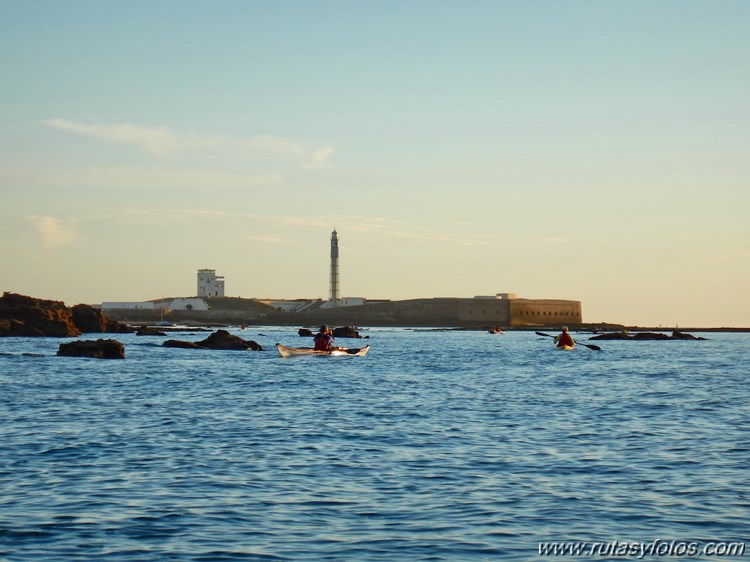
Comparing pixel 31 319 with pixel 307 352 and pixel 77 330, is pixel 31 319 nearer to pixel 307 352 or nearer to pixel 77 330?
pixel 77 330

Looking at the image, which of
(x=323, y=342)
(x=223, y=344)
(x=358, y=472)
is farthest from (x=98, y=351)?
(x=358, y=472)

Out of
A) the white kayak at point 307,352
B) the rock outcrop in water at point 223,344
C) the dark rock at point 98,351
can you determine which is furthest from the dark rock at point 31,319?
the white kayak at point 307,352

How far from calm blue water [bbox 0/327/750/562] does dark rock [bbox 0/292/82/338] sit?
78.4m

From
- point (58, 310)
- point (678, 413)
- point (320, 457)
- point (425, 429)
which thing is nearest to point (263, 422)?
point (425, 429)

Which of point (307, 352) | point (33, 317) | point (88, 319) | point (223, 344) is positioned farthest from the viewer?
point (88, 319)

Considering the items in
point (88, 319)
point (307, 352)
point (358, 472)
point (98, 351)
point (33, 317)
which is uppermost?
point (33, 317)

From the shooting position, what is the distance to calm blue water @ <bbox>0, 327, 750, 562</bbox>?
13.4 metres

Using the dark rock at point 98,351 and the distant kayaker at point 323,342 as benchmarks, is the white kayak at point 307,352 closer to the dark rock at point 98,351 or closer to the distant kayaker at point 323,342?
the distant kayaker at point 323,342

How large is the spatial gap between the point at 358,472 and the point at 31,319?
104895 mm

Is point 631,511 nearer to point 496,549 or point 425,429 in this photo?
point 496,549

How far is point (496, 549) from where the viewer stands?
504 inches

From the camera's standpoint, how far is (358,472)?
1886 centimetres

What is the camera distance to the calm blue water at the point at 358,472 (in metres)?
13.4

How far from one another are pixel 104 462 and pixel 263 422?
8223 mm
